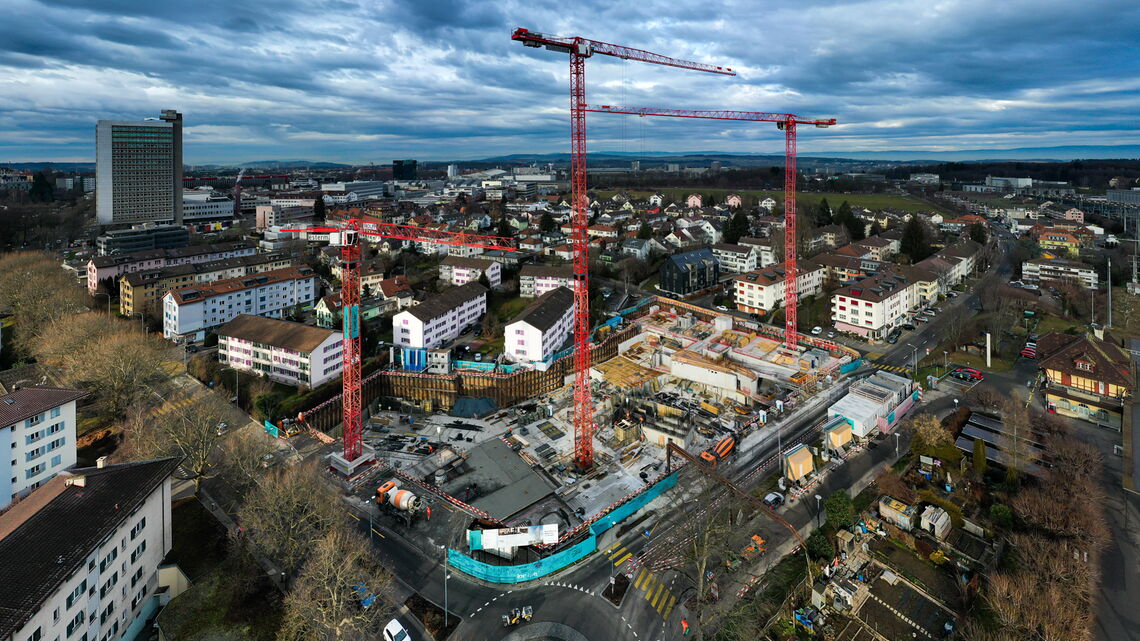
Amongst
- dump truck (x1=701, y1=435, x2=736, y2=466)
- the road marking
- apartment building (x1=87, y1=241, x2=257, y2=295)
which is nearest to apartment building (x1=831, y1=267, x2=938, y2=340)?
dump truck (x1=701, y1=435, x2=736, y2=466)

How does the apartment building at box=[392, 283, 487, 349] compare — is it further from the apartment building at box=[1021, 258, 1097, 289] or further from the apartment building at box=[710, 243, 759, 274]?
the apartment building at box=[1021, 258, 1097, 289]

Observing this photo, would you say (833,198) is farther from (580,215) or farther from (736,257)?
(580,215)

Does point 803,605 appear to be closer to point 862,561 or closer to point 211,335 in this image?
point 862,561

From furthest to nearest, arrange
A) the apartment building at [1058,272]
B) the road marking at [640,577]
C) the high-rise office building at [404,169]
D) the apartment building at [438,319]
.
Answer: the high-rise office building at [404,169] → the apartment building at [1058,272] → the apartment building at [438,319] → the road marking at [640,577]

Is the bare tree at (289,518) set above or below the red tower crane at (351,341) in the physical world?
below

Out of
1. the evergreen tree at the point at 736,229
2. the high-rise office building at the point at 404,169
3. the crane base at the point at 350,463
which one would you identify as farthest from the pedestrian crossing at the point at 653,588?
the high-rise office building at the point at 404,169

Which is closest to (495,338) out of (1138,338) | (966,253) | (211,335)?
(211,335)

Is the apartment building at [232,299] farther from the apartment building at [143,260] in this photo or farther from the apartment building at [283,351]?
the apartment building at [143,260]
